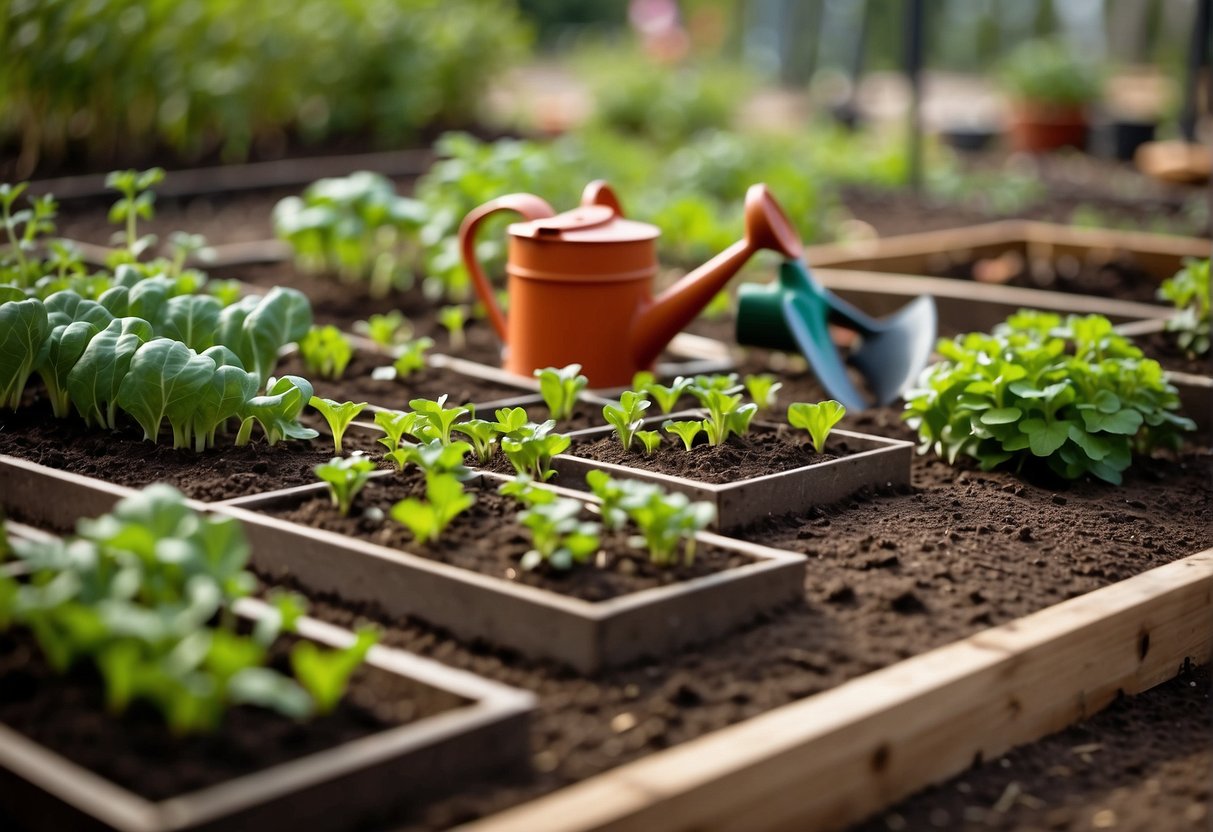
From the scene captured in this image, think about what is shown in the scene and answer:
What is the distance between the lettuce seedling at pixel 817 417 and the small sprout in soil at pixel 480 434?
0.60m

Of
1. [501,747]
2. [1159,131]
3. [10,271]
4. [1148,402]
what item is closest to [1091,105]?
[1159,131]

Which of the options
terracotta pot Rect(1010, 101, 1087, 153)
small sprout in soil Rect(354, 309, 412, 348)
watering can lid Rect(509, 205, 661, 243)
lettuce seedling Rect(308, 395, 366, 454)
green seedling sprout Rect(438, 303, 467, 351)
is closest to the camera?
lettuce seedling Rect(308, 395, 366, 454)

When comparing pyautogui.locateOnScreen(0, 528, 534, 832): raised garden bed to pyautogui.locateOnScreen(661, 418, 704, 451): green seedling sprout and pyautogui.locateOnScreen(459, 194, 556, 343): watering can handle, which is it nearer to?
pyautogui.locateOnScreen(661, 418, 704, 451): green seedling sprout

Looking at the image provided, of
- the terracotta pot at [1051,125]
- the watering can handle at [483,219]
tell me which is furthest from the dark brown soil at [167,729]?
the terracotta pot at [1051,125]

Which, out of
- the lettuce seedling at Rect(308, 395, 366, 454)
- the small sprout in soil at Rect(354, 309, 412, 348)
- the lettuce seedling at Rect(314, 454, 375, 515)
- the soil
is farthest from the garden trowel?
the lettuce seedling at Rect(314, 454, 375, 515)

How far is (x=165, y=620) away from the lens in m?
1.66

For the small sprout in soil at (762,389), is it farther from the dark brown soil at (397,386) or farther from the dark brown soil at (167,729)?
the dark brown soil at (167,729)

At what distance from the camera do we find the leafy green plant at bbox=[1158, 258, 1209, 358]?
3.79 meters

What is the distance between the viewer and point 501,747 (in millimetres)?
1806

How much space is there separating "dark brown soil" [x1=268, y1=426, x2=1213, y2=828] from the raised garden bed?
0.21 ft

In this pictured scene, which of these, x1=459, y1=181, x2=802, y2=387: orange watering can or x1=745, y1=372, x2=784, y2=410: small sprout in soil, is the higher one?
x1=459, y1=181, x2=802, y2=387: orange watering can

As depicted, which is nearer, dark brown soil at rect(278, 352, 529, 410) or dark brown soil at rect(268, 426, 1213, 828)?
dark brown soil at rect(268, 426, 1213, 828)

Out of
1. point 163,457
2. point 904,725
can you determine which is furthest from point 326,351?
point 904,725

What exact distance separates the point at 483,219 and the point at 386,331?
43 cm
